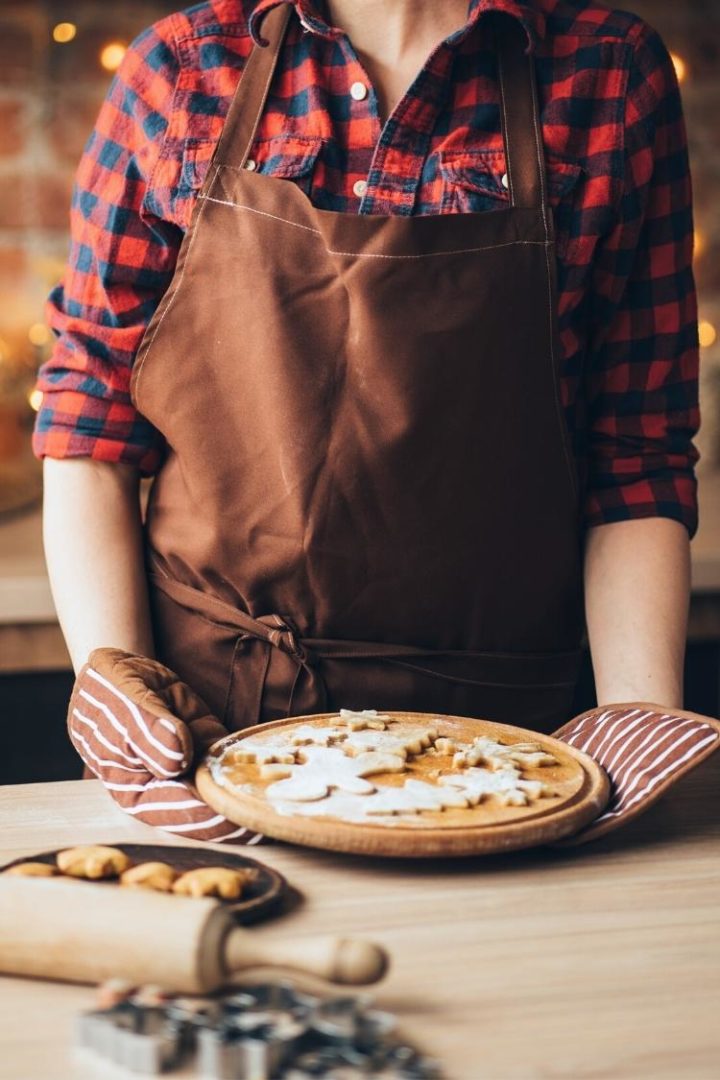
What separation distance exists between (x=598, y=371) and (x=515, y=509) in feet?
0.55

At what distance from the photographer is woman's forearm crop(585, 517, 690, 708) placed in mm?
1026

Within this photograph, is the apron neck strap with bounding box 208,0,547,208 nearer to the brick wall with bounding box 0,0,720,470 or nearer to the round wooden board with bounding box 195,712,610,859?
the round wooden board with bounding box 195,712,610,859

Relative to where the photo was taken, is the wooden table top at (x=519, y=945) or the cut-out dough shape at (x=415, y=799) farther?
the cut-out dough shape at (x=415, y=799)

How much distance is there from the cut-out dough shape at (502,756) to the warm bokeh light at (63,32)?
1611 mm

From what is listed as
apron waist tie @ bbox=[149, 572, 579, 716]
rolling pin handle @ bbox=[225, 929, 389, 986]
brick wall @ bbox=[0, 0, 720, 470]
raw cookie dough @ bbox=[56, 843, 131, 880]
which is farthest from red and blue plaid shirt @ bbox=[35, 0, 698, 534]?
brick wall @ bbox=[0, 0, 720, 470]

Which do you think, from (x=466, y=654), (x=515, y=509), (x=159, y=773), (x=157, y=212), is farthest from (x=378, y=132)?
(x=159, y=773)

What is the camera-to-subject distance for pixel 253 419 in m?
1.05

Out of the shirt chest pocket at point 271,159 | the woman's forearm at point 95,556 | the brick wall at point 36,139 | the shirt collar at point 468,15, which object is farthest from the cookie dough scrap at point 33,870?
the brick wall at point 36,139

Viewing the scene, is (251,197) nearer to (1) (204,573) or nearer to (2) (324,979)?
(1) (204,573)

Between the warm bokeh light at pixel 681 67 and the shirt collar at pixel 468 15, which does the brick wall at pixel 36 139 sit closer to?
the warm bokeh light at pixel 681 67

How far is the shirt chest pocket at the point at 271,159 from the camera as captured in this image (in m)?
1.05

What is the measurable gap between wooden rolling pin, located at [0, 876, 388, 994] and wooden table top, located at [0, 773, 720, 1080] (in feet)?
0.08

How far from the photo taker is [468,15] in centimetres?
111

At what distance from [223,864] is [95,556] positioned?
1.35ft
